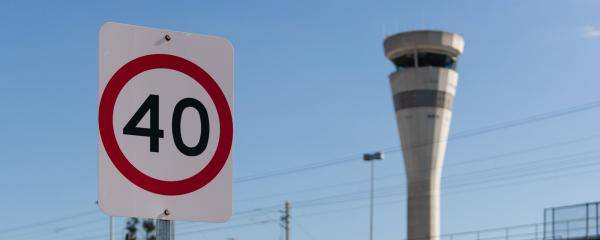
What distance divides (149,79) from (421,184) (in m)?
121

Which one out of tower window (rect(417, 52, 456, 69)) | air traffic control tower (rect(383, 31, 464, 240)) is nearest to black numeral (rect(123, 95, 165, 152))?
air traffic control tower (rect(383, 31, 464, 240))

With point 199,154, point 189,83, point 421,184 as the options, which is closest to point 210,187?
point 199,154

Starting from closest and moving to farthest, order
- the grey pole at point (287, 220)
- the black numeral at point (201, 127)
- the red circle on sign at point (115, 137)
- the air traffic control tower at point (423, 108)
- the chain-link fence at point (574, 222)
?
the red circle on sign at point (115, 137) < the black numeral at point (201, 127) < the chain-link fence at point (574, 222) < the grey pole at point (287, 220) < the air traffic control tower at point (423, 108)

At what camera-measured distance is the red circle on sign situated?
457 cm

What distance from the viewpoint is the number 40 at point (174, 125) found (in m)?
4.63

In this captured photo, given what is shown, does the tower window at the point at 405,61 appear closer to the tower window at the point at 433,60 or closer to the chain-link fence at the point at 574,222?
the tower window at the point at 433,60

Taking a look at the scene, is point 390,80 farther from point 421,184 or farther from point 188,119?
point 188,119

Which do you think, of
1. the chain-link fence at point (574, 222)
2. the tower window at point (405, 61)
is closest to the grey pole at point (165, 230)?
the chain-link fence at point (574, 222)

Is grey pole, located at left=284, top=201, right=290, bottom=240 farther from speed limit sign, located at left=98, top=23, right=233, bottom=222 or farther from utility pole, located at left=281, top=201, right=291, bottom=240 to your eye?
speed limit sign, located at left=98, top=23, right=233, bottom=222

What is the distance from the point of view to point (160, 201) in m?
4.65

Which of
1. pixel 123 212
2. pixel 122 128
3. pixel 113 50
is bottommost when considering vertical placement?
pixel 123 212

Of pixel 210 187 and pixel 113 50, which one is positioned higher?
pixel 113 50

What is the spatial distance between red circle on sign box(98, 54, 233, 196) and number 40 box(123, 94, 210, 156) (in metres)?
0.07

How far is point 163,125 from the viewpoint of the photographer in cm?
467
